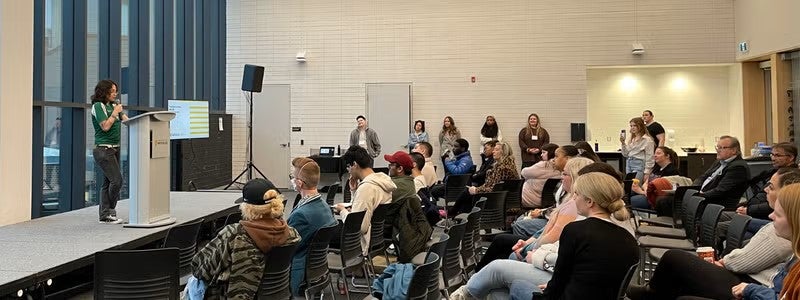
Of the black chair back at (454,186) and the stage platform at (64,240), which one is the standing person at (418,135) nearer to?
the black chair back at (454,186)

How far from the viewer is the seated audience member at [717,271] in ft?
11.0

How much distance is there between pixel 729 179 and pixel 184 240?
479 centimetres

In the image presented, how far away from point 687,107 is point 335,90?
672cm

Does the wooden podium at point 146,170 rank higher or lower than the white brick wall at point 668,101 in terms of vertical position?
lower

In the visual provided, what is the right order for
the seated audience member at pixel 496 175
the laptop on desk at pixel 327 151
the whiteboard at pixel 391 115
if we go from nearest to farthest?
the seated audience member at pixel 496 175 < the laptop on desk at pixel 327 151 < the whiteboard at pixel 391 115

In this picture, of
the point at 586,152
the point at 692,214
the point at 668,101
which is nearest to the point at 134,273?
the point at 692,214

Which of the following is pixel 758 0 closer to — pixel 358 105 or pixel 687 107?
pixel 687 107

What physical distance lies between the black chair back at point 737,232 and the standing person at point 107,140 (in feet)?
15.0

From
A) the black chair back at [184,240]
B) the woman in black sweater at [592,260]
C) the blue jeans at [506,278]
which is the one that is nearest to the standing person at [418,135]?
the black chair back at [184,240]

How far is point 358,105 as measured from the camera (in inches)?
539

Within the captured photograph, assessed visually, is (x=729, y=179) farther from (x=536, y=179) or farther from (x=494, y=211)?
(x=494, y=211)

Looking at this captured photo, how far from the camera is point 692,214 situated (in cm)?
537

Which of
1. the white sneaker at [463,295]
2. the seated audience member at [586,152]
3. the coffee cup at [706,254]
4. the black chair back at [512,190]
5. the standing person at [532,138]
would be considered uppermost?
the standing person at [532,138]

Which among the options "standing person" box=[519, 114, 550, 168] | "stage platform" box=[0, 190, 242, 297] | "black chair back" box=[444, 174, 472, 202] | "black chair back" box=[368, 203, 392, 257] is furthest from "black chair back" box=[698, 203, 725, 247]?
"standing person" box=[519, 114, 550, 168]
